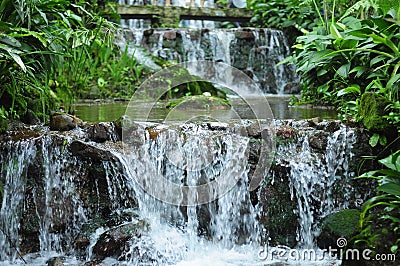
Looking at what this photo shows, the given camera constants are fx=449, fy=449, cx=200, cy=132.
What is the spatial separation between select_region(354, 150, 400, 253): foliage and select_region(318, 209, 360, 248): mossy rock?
0.83 feet

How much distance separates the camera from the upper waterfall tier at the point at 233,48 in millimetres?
8953

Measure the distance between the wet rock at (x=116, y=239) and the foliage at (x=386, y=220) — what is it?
1.74 metres

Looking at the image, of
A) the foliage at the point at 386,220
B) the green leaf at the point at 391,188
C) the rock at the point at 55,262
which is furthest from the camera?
the rock at the point at 55,262

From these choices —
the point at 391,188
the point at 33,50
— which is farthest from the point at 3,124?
the point at 391,188

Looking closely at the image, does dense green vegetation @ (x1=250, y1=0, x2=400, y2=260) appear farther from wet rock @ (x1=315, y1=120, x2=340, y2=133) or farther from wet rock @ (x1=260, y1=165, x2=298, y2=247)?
wet rock @ (x1=260, y1=165, x2=298, y2=247)

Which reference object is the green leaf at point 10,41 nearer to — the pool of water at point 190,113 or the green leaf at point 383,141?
the pool of water at point 190,113

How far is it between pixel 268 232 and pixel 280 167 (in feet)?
1.92

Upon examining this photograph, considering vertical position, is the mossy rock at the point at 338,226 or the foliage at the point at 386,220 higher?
the foliage at the point at 386,220

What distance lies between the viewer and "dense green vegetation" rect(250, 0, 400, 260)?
3.12 m

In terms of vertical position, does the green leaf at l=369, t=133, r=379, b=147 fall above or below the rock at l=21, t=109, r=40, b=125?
below

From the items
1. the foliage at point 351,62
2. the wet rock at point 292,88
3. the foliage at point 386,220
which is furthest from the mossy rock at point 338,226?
the wet rock at point 292,88

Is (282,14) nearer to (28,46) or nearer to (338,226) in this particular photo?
(28,46)

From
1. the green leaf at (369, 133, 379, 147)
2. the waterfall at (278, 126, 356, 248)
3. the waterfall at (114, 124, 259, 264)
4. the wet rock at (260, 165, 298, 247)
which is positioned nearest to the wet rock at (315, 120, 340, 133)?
the waterfall at (278, 126, 356, 248)

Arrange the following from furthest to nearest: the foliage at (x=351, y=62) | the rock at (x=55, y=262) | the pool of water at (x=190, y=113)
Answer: the pool of water at (x=190, y=113)
the foliage at (x=351, y=62)
the rock at (x=55, y=262)
